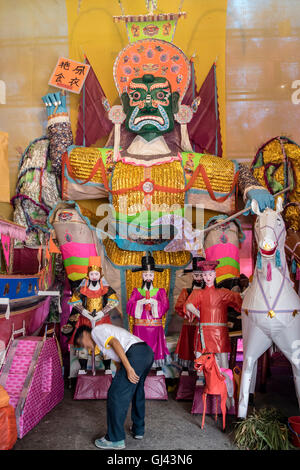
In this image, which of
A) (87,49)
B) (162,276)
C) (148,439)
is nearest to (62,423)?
(148,439)

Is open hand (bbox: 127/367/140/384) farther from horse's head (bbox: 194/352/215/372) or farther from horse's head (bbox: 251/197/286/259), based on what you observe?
horse's head (bbox: 251/197/286/259)

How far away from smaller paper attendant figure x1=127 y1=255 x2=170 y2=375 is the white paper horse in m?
0.89

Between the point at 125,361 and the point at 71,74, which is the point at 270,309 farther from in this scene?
the point at 71,74

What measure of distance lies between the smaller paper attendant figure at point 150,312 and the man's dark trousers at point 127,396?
891 mm

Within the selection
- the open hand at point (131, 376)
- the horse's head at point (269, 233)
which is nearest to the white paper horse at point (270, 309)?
the horse's head at point (269, 233)

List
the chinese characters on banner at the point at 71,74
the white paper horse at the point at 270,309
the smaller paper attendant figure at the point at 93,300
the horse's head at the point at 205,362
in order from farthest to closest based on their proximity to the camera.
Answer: the chinese characters on banner at the point at 71,74 → the smaller paper attendant figure at the point at 93,300 → the horse's head at the point at 205,362 → the white paper horse at the point at 270,309

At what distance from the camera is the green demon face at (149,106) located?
4.43 m

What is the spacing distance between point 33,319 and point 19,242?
0.97 metres

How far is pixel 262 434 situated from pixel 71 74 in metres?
3.99

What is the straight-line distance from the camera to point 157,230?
14.1ft

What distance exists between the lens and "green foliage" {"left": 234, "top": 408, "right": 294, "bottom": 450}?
2809 mm

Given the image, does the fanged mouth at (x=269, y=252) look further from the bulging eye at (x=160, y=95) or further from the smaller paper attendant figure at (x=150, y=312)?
the bulging eye at (x=160, y=95)

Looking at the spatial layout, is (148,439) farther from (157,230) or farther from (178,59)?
(178,59)

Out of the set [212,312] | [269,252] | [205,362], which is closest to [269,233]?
[269,252]
